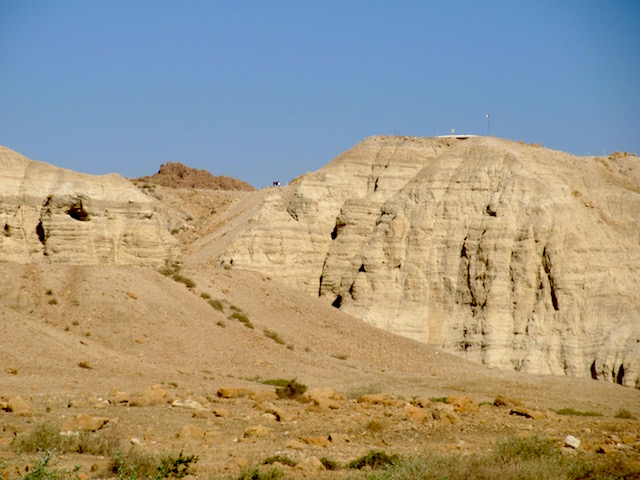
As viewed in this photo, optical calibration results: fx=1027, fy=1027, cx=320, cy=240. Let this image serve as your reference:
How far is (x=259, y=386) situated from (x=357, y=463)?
992 cm

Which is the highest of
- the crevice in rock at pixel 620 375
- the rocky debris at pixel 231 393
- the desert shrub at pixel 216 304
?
the desert shrub at pixel 216 304

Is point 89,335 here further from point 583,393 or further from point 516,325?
point 516,325

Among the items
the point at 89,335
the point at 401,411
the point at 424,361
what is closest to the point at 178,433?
the point at 401,411

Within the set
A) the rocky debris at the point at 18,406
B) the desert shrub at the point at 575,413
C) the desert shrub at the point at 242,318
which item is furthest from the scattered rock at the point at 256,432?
the desert shrub at the point at 242,318

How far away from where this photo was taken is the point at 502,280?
4466cm

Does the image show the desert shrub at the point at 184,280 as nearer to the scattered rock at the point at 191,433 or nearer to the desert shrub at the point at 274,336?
the desert shrub at the point at 274,336

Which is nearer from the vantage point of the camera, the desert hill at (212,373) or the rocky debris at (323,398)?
the desert hill at (212,373)

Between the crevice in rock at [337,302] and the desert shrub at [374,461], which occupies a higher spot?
the crevice in rock at [337,302]

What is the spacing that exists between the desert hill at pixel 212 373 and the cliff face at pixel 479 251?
1.25m

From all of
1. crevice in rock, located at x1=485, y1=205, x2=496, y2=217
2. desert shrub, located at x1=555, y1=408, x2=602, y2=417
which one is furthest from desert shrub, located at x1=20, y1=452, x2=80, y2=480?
crevice in rock, located at x1=485, y1=205, x2=496, y2=217

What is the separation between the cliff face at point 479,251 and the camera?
43.0 meters

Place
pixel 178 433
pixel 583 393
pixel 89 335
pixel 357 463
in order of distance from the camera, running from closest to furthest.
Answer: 1. pixel 357 463
2. pixel 178 433
3. pixel 89 335
4. pixel 583 393

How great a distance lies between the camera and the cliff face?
1694 inches

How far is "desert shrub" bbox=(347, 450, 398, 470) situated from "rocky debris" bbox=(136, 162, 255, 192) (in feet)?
262
